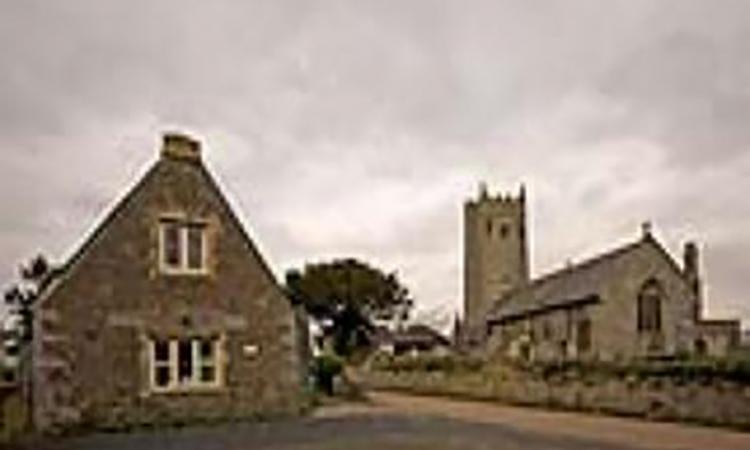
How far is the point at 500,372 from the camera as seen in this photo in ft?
136

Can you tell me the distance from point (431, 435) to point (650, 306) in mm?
32152

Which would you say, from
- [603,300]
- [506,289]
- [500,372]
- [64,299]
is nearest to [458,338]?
[506,289]

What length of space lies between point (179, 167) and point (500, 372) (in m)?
18.1

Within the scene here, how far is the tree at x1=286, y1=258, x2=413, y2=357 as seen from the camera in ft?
281

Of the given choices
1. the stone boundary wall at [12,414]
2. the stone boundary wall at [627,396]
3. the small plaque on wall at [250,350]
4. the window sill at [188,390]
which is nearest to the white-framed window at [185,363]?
the window sill at [188,390]

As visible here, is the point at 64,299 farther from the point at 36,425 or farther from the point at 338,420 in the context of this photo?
the point at 338,420

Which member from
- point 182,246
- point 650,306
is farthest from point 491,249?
point 182,246

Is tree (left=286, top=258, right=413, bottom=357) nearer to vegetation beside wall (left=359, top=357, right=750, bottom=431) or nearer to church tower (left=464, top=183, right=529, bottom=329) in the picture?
church tower (left=464, top=183, right=529, bottom=329)

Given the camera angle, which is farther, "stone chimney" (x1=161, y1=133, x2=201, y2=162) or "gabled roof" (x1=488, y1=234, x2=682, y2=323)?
"gabled roof" (x1=488, y1=234, x2=682, y2=323)

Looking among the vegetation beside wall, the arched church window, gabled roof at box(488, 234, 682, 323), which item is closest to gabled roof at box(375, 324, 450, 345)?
gabled roof at box(488, 234, 682, 323)

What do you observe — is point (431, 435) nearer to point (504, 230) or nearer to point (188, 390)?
point (188, 390)

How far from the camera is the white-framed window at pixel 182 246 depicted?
2889 cm

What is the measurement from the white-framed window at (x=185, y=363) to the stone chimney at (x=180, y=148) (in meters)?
5.32

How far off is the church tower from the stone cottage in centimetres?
6098
